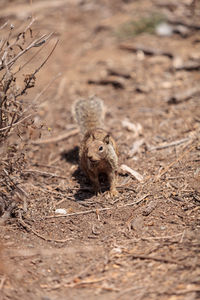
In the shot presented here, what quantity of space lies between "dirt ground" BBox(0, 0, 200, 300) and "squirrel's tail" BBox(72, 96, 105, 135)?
0.55 metres

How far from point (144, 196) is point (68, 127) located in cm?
290

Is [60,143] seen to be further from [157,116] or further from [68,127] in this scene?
[157,116]

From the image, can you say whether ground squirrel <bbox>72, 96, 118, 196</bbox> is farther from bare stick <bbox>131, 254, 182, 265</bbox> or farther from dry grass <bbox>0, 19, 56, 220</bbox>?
bare stick <bbox>131, 254, 182, 265</bbox>

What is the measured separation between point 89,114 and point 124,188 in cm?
153

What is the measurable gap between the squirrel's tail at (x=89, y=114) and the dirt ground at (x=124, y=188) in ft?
1.82

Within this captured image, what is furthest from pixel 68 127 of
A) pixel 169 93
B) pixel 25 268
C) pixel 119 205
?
pixel 25 268

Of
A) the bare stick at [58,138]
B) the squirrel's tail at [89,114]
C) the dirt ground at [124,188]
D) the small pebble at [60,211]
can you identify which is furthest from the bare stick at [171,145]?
the small pebble at [60,211]

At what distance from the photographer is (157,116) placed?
689 cm

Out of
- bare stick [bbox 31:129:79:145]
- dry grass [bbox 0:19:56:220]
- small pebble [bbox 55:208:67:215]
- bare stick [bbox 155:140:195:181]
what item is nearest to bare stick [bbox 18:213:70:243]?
dry grass [bbox 0:19:56:220]

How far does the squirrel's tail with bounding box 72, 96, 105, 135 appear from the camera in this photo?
5.93m

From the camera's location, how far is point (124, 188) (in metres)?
5.03

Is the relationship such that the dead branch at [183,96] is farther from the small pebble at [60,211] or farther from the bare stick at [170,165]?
the small pebble at [60,211]

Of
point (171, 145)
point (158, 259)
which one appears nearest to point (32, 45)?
point (158, 259)

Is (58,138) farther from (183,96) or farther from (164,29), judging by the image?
(164,29)
